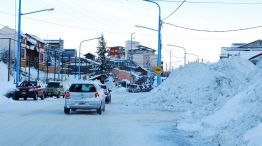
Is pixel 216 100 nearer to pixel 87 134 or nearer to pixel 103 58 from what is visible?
pixel 87 134

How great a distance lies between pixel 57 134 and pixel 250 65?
2597 centimetres

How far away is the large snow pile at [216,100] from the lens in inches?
507

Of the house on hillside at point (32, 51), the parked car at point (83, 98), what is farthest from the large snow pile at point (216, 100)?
the house on hillside at point (32, 51)

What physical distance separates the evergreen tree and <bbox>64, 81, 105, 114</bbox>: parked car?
83.7 metres

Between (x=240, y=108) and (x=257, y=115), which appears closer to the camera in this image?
(x=257, y=115)

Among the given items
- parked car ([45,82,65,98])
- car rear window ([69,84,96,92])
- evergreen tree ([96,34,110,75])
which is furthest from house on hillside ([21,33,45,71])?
car rear window ([69,84,96,92])

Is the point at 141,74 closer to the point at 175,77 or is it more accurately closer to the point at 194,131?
the point at 175,77

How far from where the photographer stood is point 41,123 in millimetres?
18219

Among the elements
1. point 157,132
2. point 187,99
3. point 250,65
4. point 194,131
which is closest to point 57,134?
point 157,132

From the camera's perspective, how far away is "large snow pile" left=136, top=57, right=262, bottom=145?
1288 cm

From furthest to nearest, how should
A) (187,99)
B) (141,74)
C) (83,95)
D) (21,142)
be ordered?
1. (141,74)
2. (187,99)
3. (83,95)
4. (21,142)

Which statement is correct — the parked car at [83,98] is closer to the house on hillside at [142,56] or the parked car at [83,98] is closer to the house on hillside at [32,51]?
the house on hillside at [32,51]

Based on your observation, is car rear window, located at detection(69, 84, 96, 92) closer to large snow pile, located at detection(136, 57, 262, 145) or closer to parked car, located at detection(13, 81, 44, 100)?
large snow pile, located at detection(136, 57, 262, 145)

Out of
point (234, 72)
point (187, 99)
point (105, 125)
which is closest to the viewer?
point (105, 125)
